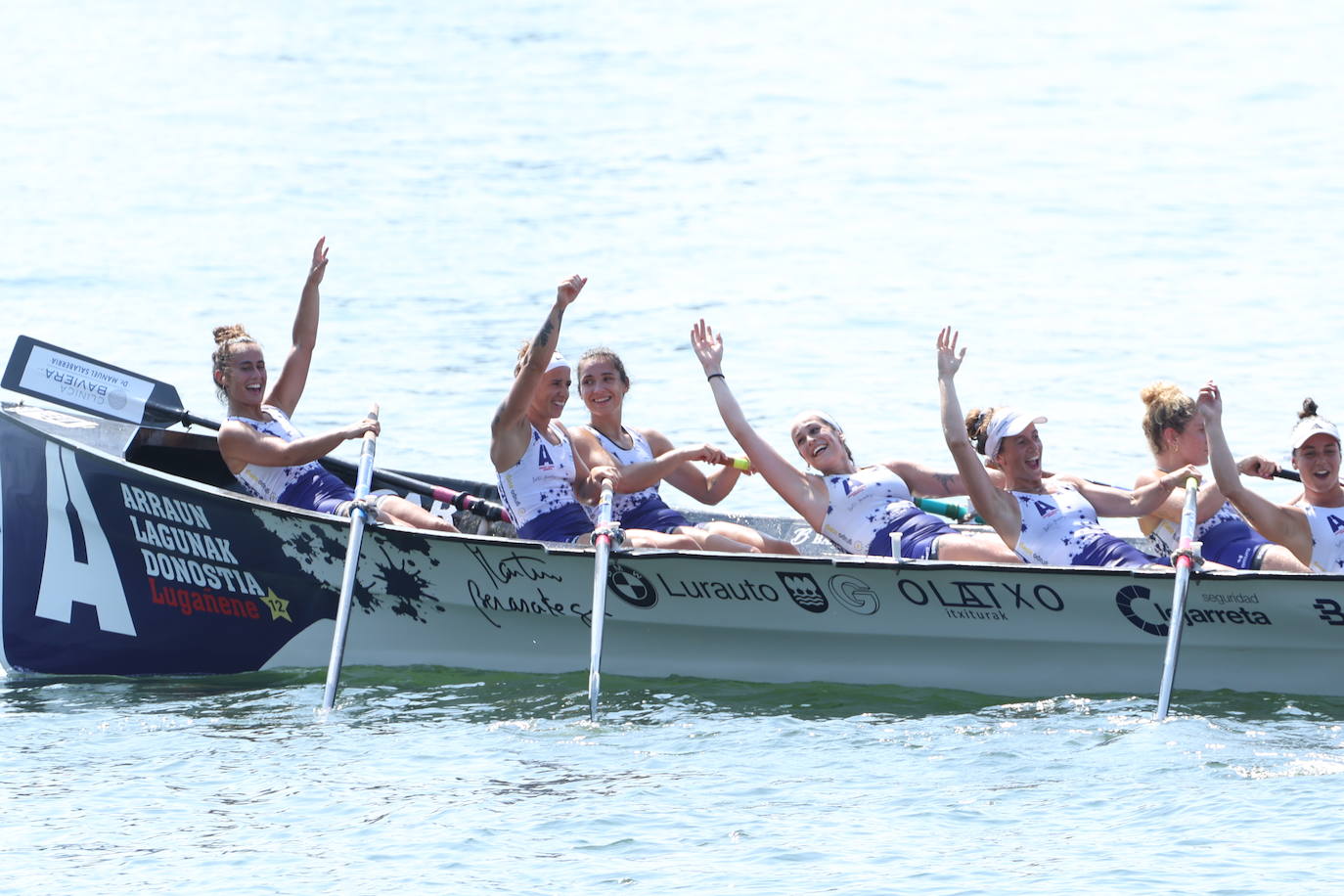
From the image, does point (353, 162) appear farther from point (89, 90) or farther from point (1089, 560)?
point (1089, 560)

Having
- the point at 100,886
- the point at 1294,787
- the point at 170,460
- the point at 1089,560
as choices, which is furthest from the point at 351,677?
the point at 1294,787

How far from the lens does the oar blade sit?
10031 mm

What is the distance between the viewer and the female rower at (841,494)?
8625 mm

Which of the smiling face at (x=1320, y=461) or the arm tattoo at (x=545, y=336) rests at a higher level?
the arm tattoo at (x=545, y=336)

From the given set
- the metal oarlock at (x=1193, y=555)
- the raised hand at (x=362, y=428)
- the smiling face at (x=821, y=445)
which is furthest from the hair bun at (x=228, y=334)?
the metal oarlock at (x=1193, y=555)

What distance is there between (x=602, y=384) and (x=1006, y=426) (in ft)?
6.65

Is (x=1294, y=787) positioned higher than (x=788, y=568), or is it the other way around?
(x=788, y=568)

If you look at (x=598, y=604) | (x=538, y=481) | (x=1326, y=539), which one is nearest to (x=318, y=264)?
(x=538, y=481)

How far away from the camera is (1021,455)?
8336mm

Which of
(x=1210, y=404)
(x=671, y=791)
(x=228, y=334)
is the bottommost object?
(x=671, y=791)

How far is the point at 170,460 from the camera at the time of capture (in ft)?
34.1

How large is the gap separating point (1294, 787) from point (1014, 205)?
21.4 m

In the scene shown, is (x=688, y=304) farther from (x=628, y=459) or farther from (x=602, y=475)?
(x=602, y=475)

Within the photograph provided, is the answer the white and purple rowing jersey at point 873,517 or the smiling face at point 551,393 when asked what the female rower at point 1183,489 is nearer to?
the white and purple rowing jersey at point 873,517
